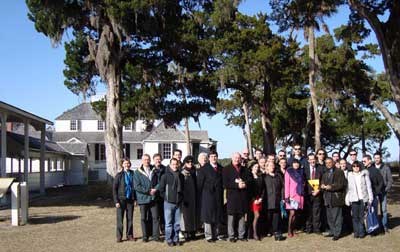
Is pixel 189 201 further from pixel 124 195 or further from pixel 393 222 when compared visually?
pixel 393 222

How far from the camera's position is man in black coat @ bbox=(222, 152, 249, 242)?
11078 millimetres

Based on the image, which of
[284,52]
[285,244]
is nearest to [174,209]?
[285,244]

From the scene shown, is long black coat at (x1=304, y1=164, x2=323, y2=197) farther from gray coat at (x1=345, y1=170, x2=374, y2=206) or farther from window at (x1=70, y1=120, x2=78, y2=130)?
window at (x1=70, y1=120, x2=78, y2=130)

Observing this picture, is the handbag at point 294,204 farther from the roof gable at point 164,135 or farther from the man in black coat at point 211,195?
the roof gable at point 164,135

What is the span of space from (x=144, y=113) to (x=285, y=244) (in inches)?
616

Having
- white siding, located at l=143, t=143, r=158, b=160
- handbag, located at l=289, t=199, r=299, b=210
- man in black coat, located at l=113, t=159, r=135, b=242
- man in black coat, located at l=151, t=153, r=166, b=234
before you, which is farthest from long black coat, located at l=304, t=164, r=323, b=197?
white siding, located at l=143, t=143, r=158, b=160

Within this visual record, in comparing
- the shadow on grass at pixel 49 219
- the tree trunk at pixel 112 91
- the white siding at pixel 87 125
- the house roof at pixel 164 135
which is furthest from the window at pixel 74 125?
the shadow on grass at pixel 49 219

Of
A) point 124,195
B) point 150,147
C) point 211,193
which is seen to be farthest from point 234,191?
point 150,147

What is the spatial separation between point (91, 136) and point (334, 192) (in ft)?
149

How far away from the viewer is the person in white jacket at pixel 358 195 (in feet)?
38.0

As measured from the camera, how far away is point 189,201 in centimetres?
1136

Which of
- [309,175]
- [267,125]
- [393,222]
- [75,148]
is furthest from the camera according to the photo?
[75,148]

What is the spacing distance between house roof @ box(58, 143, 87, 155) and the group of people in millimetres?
33649

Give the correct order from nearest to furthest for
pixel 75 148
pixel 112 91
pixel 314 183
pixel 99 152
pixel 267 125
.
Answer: pixel 314 183 < pixel 112 91 < pixel 267 125 < pixel 75 148 < pixel 99 152
